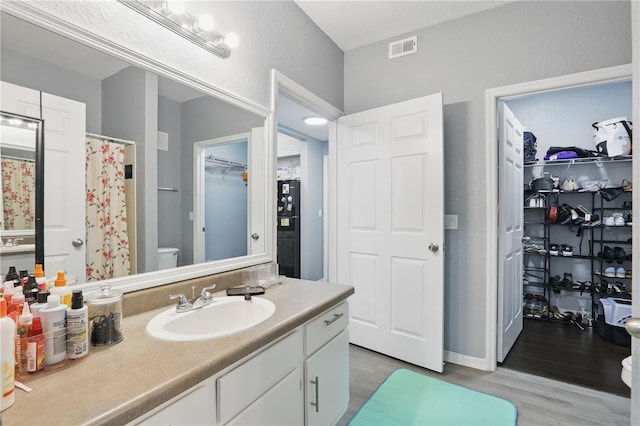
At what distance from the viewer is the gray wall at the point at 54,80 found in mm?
928

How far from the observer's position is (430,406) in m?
1.88

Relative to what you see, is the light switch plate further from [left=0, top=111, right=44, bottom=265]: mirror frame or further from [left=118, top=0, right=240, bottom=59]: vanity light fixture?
[left=0, top=111, right=44, bottom=265]: mirror frame

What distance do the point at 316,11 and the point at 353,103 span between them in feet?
2.72

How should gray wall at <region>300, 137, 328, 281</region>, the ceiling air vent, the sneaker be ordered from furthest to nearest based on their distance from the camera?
1. gray wall at <region>300, 137, 328, 281</region>
2. the sneaker
3. the ceiling air vent

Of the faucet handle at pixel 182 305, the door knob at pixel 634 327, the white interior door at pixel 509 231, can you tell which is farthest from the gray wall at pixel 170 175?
the white interior door at pixel 509 231

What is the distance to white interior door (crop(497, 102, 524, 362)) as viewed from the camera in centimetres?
240

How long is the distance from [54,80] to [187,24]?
0.61m

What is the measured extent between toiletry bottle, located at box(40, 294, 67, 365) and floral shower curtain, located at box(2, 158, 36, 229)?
12.6 inches

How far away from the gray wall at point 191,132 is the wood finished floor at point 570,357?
99.3 inches

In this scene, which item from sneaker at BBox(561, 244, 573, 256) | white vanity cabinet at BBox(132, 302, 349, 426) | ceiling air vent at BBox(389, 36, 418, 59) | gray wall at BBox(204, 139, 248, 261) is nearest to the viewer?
→ white vanity cabinet at BBox(132, 302, 349, 426)

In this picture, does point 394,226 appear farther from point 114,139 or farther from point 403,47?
point 114,139

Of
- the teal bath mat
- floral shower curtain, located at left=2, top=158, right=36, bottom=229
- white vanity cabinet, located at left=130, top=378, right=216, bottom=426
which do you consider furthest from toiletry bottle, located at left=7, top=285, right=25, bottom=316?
the teal bath mat

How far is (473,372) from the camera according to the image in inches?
90.4

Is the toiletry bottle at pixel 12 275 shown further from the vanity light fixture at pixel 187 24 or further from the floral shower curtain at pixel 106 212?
the vanity light fixture at pixel 187 24
